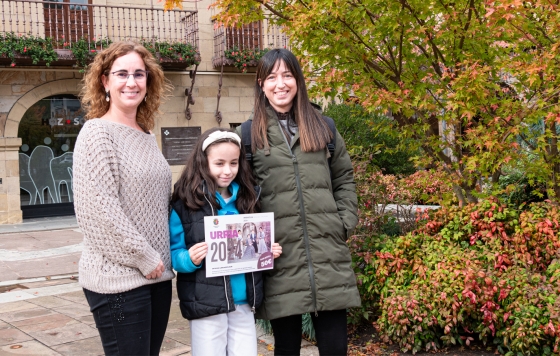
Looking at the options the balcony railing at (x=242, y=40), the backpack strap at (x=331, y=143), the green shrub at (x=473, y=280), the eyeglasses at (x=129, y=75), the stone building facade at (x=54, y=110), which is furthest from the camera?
the balcony railing at (x=242, y=40)

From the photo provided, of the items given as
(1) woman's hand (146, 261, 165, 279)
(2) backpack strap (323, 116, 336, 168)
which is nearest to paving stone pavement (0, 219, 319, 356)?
(2) backpack strap (323, 116, 336, 168)

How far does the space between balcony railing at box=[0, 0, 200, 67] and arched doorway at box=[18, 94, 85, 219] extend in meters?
1.58

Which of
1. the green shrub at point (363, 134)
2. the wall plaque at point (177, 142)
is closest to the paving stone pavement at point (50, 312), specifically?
the green shrub at point (363, 134)

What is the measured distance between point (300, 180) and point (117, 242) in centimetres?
95

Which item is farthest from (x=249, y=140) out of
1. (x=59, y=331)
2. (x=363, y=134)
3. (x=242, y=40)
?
(x=242, y=40)

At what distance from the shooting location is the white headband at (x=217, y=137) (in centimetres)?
272

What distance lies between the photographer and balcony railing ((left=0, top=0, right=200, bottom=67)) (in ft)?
44.8

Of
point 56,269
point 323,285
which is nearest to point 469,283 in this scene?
point 323,285

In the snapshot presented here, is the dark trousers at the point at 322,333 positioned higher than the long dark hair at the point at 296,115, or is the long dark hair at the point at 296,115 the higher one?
the long dark hair at the point at 296,115

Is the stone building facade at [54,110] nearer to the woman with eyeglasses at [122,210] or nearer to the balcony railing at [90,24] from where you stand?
the balcony railing at [90,24]

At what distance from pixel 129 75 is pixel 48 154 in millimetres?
13550

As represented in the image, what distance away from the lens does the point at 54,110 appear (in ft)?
49.0

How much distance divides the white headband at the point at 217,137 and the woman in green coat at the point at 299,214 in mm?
133

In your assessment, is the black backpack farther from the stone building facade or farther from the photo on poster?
the stone building facade
